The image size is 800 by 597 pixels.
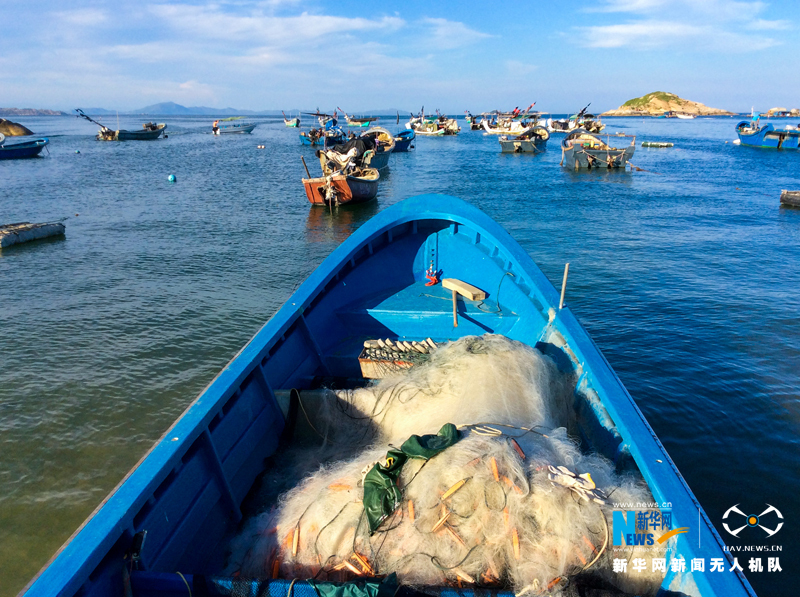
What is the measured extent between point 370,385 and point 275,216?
75.0 ft

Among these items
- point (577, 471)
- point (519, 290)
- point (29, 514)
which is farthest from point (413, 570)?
point (29, 514)

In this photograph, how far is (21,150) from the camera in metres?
52.3

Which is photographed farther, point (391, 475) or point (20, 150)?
point (20, 150)

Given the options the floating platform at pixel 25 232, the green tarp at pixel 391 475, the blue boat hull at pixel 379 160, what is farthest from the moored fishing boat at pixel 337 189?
the green tarp at pixel 391 475

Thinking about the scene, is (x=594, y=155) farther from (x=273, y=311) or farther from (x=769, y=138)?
(x=273, y=311)

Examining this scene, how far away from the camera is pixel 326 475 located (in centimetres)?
439

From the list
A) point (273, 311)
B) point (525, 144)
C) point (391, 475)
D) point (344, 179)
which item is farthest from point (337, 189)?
point (525, 144)

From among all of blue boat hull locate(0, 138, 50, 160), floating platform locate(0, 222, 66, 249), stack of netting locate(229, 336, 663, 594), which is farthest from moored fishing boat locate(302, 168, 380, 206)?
blue boat hull locate(0, 138, 50, 160)

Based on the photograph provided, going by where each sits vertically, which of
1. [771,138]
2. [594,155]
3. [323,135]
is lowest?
[594,155]

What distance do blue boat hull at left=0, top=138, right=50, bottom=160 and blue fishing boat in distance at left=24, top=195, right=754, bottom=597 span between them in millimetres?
61217

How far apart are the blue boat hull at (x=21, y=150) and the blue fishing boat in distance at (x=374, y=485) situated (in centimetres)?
6122

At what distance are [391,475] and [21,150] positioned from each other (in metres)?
65.7

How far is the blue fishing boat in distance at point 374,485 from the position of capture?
3.31 meters

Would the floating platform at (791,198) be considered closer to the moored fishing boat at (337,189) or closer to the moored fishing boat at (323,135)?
the moored fishing boat at (337,189)
